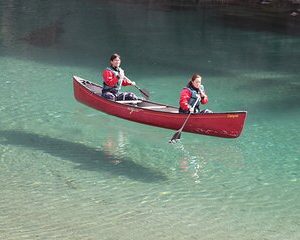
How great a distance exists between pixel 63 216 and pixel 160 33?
1943 cm

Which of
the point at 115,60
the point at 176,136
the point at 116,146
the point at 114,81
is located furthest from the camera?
the point at 114,81

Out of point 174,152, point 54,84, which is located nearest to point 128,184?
point 174,152

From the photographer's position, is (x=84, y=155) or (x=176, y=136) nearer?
(x=84, y=155)

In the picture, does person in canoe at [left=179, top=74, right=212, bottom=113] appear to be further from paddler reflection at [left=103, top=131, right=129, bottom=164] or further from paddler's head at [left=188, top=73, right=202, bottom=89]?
paddler reflection at [left=103, top=131, right=129, bottom=164]

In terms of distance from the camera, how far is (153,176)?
1127cm

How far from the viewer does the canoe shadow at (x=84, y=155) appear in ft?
37.2

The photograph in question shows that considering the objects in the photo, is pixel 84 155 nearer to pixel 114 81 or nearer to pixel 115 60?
pixel 114 81

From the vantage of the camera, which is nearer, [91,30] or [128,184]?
[128,184]

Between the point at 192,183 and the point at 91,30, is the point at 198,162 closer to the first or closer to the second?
the point at 192,183

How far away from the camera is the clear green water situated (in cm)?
937

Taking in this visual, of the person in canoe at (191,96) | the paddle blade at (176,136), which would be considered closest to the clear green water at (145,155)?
the paddle blade at (176,136)

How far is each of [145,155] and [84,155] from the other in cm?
117

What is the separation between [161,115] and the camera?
12961 millimetres

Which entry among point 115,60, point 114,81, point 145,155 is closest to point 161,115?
point 145,155
